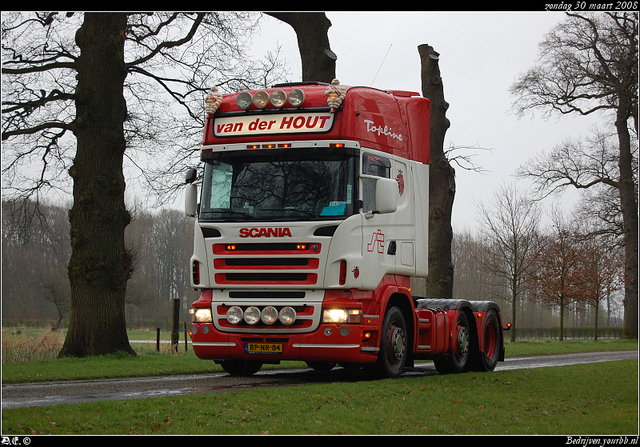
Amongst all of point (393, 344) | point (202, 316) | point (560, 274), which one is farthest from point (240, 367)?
point (560, 274)

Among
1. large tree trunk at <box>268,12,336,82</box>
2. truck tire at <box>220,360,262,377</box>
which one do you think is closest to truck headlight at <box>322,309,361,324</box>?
truck tire at <box>220,360,262,377</box>

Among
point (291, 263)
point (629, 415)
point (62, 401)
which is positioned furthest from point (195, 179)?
point (629, 415)

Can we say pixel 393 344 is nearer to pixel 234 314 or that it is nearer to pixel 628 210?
pixel 234 314

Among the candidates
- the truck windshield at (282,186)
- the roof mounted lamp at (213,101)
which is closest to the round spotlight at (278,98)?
the truck windshield at (282,186)

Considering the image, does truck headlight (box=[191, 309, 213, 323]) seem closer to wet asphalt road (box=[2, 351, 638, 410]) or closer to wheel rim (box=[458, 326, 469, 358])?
wet asphalt road (box=[2, 351, 638, 410])

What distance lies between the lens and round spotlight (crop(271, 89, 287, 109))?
11500 millimetres

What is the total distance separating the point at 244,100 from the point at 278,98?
0.56 metres

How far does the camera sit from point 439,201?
21.6 meters

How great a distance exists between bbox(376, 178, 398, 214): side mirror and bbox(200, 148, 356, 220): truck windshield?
413 mm

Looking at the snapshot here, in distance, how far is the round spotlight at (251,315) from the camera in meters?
11.1

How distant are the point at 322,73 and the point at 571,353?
13.5 metres

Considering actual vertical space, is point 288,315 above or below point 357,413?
above

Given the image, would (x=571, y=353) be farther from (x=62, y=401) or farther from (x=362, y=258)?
(x=62, y=401)

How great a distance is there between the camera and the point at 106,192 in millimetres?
15992
